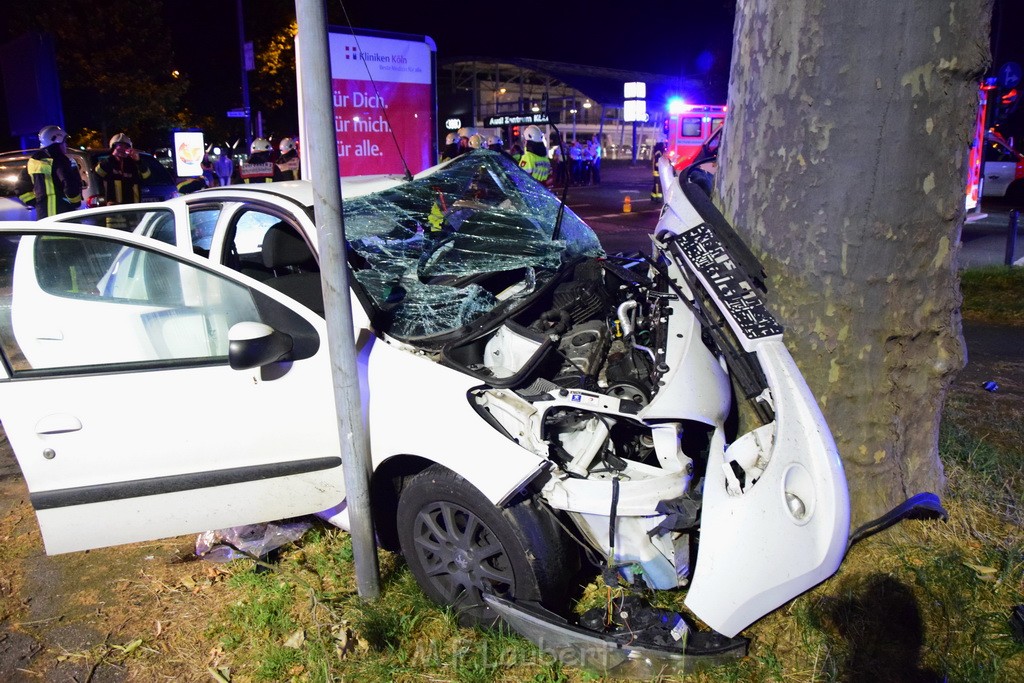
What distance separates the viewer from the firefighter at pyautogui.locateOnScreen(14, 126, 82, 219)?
8.97 meters

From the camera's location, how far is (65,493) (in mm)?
2891

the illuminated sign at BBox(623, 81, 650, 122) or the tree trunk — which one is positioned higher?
the illuminated sign at BBox(623, 81, 650, 122)

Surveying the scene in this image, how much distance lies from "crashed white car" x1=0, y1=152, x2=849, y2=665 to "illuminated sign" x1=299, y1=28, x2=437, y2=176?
579 cm

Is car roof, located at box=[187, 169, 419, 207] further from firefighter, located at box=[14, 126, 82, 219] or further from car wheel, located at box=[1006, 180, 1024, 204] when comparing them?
car wheel, located at box=[1006, 180, 1024, 204]

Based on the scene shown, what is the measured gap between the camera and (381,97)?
9.02 meters

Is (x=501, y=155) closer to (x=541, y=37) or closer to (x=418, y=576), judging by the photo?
(x=418, y=576)

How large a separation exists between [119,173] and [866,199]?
36.6 feet

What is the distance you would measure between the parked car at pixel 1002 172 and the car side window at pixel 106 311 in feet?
69.7

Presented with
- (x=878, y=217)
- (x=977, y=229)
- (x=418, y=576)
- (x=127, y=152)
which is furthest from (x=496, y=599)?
(x=977, y=229)

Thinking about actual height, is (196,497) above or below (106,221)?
below

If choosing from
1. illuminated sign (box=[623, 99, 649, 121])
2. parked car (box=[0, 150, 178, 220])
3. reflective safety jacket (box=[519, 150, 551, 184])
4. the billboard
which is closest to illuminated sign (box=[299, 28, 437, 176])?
the billboard

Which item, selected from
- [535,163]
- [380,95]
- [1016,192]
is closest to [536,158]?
[535,163]

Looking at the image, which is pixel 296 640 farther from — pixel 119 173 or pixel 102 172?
pixel 102 172

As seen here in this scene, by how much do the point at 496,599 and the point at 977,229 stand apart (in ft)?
51.8
